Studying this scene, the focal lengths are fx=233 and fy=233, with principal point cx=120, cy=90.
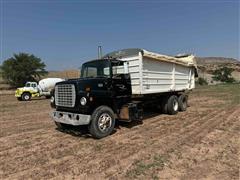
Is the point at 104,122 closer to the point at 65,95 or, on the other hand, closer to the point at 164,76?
the point at 65,95

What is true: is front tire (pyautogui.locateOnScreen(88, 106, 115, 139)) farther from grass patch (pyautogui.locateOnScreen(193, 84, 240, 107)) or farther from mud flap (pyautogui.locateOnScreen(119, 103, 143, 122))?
grass patch (pyautogui.locateOnScreen(193, 84, 240, 107))

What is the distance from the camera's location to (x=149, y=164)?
4938 mm

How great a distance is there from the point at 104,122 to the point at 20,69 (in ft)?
130

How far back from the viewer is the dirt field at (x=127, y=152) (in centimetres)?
460

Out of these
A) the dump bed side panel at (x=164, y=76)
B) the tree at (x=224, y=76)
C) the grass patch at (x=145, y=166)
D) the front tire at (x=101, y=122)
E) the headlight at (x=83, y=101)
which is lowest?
the grass patch at (x=145, y=166)

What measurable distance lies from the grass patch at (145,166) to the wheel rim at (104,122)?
2.31 metres

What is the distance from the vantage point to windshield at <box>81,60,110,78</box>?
7.93 m

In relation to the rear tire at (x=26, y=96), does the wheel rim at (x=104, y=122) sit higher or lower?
lower

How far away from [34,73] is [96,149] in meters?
41.7

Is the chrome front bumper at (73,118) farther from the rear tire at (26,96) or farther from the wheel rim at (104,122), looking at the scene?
the rear tire at (26,96)

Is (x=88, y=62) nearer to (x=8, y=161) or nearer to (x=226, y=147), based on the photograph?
(x=8, y=161)

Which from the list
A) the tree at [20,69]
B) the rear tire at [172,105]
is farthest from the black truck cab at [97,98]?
the tree at [20,69]

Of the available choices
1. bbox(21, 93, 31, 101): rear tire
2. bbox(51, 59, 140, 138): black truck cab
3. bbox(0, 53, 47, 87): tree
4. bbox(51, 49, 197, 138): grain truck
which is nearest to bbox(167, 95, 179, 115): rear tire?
bbox(51, 49, 197, 138): grain truck

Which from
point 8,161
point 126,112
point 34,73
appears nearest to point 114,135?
point 126,112
